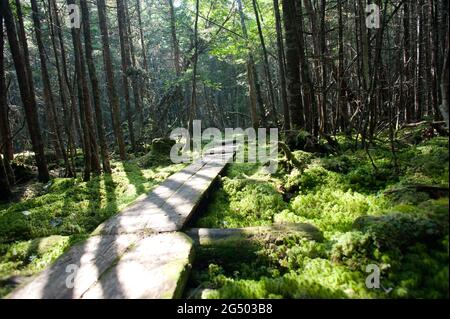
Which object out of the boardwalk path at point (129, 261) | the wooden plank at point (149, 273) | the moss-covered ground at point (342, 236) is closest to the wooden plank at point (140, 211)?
the boardwalk path at point (129, 261)

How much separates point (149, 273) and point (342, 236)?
2.20 metres

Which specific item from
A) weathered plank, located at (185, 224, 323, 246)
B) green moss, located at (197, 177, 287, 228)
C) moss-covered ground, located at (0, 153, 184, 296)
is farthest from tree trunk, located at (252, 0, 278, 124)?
weathered plank, located at (185, 224, 323, 246)

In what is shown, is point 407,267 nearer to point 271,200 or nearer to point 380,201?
point 380,201

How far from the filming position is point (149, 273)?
3.61 meters

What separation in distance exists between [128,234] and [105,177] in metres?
5.84

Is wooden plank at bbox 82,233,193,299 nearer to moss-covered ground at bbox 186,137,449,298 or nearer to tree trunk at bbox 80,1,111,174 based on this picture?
moss-covered ground at bbox 186,137,449,298

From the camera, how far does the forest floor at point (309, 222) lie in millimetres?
3365

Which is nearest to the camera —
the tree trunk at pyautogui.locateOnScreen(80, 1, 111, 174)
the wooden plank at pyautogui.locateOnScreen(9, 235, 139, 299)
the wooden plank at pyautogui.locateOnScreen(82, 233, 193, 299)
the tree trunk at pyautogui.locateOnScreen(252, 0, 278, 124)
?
the wooden plank at pyautogui.locateOnScreen(82, 233, 193, 299)

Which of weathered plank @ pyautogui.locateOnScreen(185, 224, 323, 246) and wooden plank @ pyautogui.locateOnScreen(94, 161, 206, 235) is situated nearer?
weathered plank @ pyautogui.locateOnScreen(185, 224, 323, 246)

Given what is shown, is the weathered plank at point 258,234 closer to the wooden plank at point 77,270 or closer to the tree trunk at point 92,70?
the wooden plank at point 77,270

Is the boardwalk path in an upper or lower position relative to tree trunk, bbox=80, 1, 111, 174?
Answer: lower

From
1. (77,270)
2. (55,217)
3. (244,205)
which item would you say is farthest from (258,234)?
(55,217)

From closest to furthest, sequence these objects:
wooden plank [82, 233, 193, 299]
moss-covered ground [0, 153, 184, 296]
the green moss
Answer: wooden plank [82, 233, 193, 299] < moss-covered ground [0, 153, 184, 296] < the green moss

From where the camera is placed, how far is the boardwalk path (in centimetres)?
332
